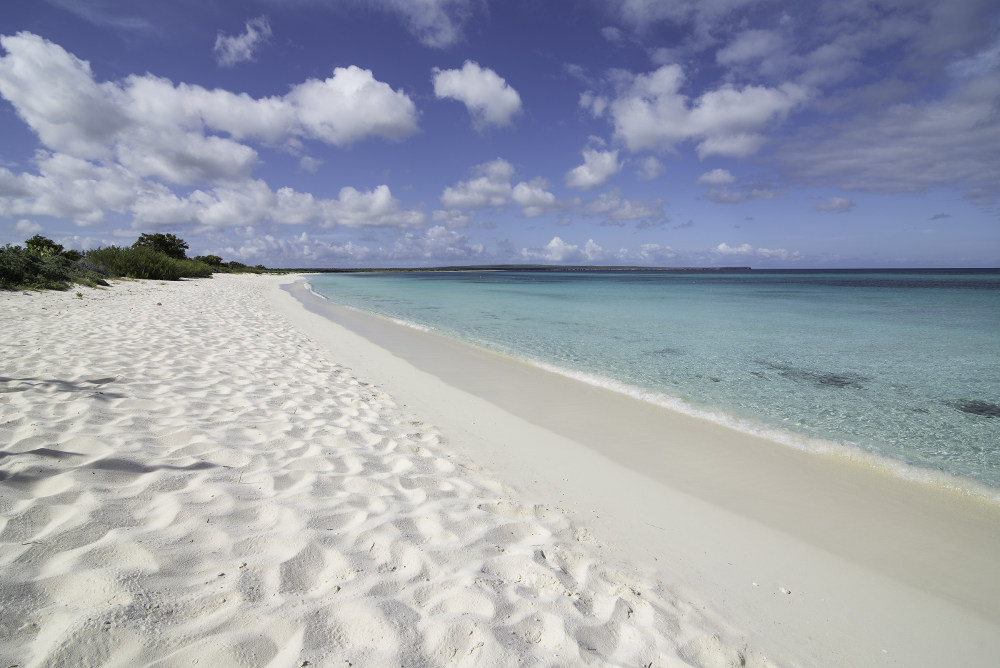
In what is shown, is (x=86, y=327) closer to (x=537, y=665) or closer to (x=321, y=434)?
(x=321, y=434)

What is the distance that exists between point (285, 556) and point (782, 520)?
369 centimetres

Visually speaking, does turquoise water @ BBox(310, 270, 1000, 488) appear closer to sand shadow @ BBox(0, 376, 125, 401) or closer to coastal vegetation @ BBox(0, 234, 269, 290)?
sand shadow @ BBox(0, 376, 125, 401)

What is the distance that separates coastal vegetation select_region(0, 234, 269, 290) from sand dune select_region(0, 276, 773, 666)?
16.3 metres

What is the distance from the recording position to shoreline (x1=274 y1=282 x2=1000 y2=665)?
105 inches

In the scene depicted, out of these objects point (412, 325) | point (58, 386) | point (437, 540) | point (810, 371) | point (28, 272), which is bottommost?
point (810, 371)

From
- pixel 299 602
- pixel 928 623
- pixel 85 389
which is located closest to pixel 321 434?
pixel 299 602

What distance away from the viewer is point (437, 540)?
274cm

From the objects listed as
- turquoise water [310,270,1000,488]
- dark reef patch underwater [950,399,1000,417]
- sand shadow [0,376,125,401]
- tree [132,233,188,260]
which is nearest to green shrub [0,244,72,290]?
turquoise water [310,270,1000,488]

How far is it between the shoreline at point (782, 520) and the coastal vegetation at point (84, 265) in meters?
18.2

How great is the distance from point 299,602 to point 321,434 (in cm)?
244

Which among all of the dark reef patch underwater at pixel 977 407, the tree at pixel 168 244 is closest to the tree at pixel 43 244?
the tree at pixel 168 244

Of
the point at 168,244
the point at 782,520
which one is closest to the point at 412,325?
Result: the point at 782,520

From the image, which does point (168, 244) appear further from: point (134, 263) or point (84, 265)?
point (84, 265)

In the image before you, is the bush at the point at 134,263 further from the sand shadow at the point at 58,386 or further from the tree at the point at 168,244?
the sand shadow at the point at 58,386
